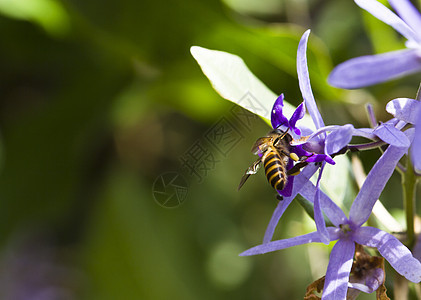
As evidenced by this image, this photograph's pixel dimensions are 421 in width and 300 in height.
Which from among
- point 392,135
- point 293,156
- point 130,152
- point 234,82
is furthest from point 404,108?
point 130,152

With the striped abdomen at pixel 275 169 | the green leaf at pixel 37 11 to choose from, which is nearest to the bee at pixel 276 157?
the striped abdomen at pixel 275 169

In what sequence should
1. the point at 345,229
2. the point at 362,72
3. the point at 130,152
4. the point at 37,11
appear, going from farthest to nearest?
the point at 130,152 < the point at 37,11 < the point at 345,229 < the point at 362,72

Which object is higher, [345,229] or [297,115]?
[297,115]

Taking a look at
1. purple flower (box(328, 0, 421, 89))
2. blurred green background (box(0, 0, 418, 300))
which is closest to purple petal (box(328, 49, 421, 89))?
purple flower (box(328, 0, 421, 89))

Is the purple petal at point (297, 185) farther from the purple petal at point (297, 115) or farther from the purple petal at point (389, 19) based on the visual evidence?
the purple petal at point (389, 19)

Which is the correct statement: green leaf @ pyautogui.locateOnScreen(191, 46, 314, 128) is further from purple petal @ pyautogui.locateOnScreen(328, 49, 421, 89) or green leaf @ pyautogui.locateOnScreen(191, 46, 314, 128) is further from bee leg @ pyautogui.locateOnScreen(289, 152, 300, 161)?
purple petal @ pyautogui.locateOnScreen(328, 49, 421, 89)

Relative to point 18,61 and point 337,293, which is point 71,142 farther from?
point 337,293

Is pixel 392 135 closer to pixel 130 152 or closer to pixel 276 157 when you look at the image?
pixel 276 157
